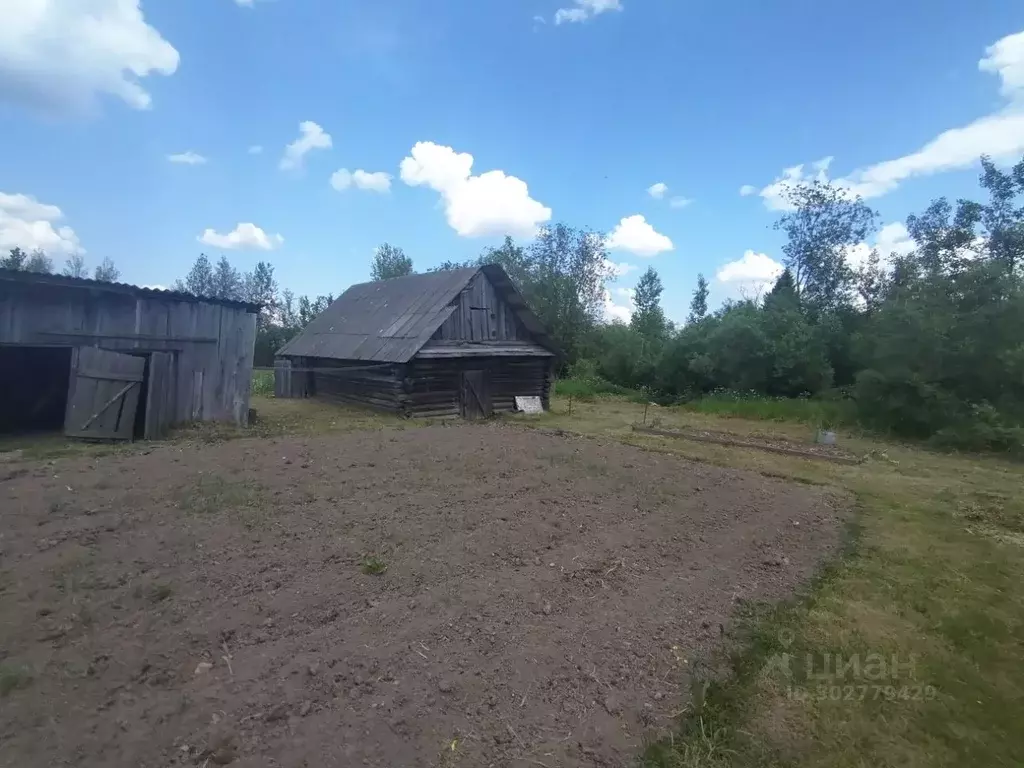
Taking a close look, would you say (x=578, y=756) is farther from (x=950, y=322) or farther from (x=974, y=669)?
(x=950, y=322)

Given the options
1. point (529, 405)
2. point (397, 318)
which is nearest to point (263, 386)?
point (397, 318)

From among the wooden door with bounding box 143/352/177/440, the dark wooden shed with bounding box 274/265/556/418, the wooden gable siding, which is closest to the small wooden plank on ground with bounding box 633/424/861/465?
the dark wooden shed with bounding box 274/265/556/418

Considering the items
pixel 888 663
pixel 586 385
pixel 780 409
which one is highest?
pixel 586 385

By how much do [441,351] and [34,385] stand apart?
10415mm

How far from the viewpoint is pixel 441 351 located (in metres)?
17.0

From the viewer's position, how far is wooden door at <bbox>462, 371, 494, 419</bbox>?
714 inches

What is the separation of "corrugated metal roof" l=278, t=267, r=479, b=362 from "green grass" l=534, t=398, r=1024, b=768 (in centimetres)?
1226

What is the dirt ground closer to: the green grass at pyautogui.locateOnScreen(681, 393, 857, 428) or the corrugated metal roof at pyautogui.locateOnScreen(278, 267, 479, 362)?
the corrugated metal roof at pyautogui.locateOnScreen(278, 267, 479, 362)

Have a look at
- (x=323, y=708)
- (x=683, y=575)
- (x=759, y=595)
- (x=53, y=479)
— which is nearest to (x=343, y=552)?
(x=323, y=708)

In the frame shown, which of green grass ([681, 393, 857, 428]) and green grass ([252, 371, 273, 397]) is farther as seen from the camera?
green grass ([252, 371, 273, 397])

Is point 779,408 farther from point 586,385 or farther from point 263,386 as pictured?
point 263,386

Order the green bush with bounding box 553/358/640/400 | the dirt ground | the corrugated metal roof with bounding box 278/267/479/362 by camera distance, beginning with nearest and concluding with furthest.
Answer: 1. the dirt ground
2. the corrugated metal roof with bounding box 278/267/479/362
3. the green bush with bounding box 553/358/640/400

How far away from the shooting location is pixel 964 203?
22703mm

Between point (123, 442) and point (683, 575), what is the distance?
34.6ft
